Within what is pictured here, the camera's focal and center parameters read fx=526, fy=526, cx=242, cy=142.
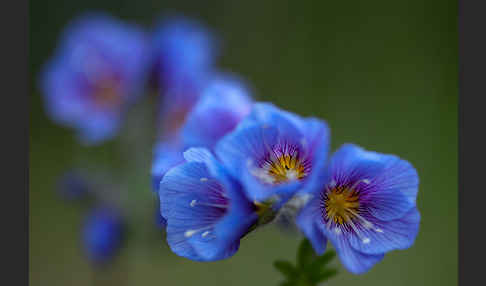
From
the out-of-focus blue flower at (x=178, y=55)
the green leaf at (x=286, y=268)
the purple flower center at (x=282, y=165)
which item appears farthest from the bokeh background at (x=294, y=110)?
the purple flower center at (x=282, y=165)

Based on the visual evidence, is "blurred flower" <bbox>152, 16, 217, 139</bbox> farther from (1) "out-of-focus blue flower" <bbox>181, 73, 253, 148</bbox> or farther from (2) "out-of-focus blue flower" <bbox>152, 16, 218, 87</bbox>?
(1) "out-of-focus blue flower" <bbox>181, 73, 253, 148</bbox>

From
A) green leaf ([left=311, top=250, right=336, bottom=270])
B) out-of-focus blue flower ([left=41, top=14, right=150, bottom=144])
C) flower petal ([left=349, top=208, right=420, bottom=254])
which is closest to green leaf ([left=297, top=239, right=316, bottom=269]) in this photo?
green leaf ([left=311, top=250, right=336, bottom=270])

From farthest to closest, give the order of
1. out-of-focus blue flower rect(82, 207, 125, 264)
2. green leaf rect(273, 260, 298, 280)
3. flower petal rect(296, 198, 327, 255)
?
out-of-focus blue flower rect(82, 207, 125, 264), green leaf rect(273, 260, 298, 280), flower petal rect(296, 198, 327, 255)

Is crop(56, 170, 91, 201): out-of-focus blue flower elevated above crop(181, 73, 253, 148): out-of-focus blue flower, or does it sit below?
below

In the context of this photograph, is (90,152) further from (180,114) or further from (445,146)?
(445,146)

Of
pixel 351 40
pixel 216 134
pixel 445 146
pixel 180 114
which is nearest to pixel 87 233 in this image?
pixel 180 114

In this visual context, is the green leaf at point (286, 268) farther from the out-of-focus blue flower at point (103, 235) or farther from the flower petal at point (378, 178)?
the out-of-focus blue flower at point (103, 235)

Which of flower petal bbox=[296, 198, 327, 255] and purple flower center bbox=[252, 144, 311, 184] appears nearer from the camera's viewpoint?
flower petal bbox=[296, 198, 327, 255]
